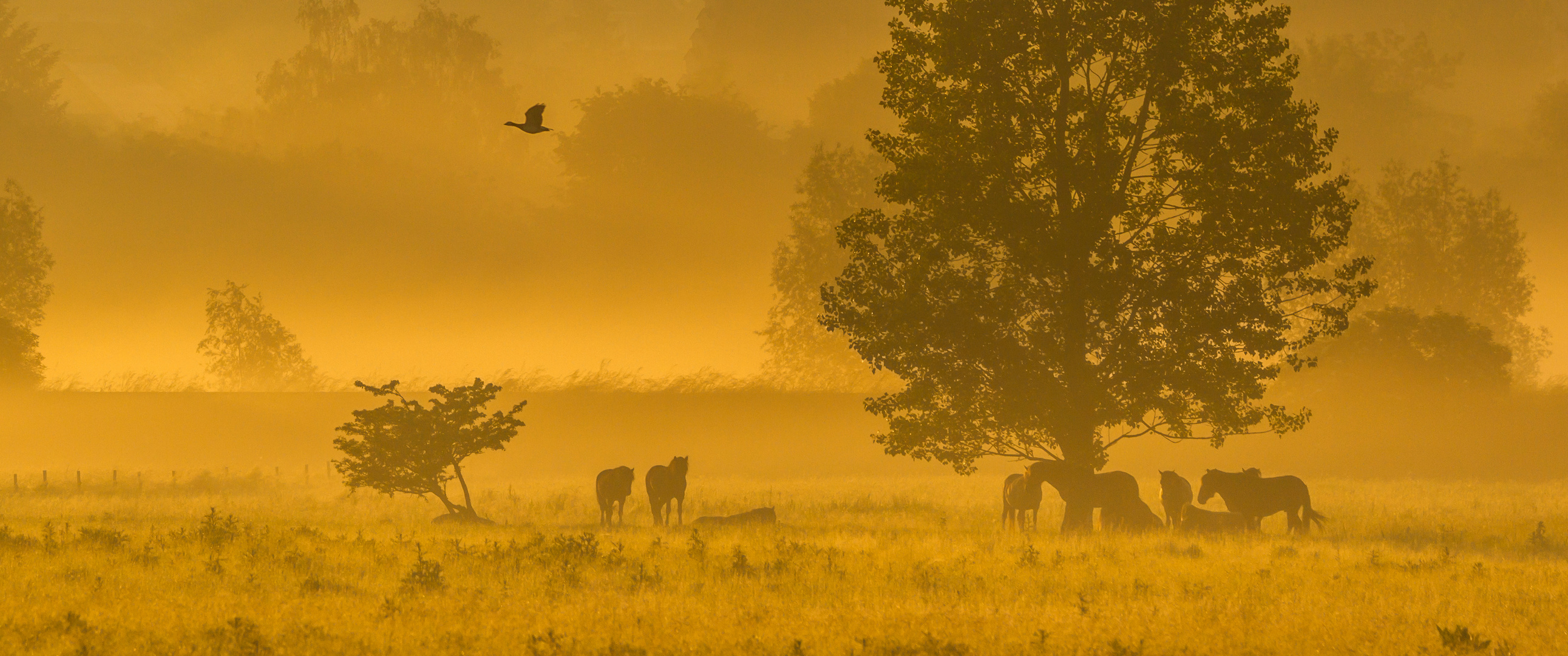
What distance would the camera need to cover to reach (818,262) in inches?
2060

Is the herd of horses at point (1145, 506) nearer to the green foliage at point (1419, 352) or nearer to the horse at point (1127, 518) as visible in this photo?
the horse at point (1127, 518)

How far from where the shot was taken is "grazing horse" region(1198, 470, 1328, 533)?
24453mm

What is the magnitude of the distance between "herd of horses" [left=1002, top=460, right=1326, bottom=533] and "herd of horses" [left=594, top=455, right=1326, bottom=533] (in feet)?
0.04

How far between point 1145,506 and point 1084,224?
7.07 metres

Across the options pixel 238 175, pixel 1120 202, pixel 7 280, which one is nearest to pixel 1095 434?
pixel 1120 202

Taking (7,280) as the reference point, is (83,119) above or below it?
above

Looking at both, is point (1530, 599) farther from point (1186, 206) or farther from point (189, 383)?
point (189, 383)

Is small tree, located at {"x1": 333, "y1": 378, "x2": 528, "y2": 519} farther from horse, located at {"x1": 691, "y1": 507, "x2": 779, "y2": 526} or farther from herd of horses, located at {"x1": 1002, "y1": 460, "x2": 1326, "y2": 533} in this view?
herd of horses, located at {"x1": 1002, "y1": 460, "x2": 1326, "y2": 533}

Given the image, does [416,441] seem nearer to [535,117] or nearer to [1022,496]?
[535,117]

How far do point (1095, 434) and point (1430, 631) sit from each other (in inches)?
411

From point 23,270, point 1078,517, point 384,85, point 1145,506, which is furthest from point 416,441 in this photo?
point 384,85

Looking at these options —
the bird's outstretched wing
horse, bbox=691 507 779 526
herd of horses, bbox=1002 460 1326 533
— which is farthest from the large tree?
the bird's outstretched wing

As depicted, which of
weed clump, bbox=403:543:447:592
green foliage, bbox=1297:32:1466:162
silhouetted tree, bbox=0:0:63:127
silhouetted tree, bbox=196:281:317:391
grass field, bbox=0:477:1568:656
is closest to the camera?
grass field, bbox=0:477:1568:656

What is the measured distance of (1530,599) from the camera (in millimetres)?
14781
